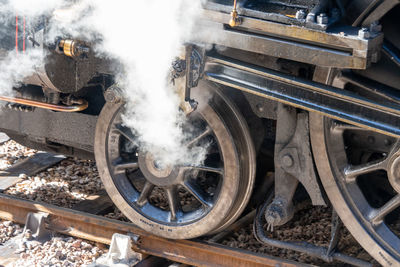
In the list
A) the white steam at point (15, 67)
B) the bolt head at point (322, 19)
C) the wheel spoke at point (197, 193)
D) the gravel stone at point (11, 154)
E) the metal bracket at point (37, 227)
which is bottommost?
the metal bracket at point (37, 227)

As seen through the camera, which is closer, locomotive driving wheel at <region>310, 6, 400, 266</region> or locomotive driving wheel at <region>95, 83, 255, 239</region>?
locomotive driving wheel at <region>310, 6, 400, 266</region>

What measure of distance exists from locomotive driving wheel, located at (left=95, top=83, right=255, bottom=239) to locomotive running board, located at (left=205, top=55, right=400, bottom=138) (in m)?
0.32

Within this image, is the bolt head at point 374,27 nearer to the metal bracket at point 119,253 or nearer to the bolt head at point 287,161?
the bolt head at point 287,161

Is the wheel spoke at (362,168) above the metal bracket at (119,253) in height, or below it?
→ above

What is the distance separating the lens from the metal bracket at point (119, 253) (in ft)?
14.9

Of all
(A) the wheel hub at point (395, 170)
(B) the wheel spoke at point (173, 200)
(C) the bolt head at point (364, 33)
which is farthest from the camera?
(B) the wheel spoke at point (173, 200)

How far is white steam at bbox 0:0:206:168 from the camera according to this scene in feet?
13.4

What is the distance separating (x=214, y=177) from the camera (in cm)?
520

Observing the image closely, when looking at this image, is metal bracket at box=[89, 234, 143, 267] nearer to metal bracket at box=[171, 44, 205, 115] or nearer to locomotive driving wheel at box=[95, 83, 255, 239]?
locomotive driving wheel at box=[95, 83, 255, 239]

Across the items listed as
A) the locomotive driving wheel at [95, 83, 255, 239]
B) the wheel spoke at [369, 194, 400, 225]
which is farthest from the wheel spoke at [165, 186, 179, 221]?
the wheel spoke at [369, 194, 400, 225]

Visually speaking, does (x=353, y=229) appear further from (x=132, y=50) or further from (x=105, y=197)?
(x=105, y=197)

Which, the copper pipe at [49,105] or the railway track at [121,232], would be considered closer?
the railway track at [121,232]

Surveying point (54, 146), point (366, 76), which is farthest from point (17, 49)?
point (366, 76)

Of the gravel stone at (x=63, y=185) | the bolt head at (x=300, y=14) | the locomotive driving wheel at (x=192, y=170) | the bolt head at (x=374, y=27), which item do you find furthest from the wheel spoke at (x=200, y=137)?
the gravel stone at (x=63, y=185)
